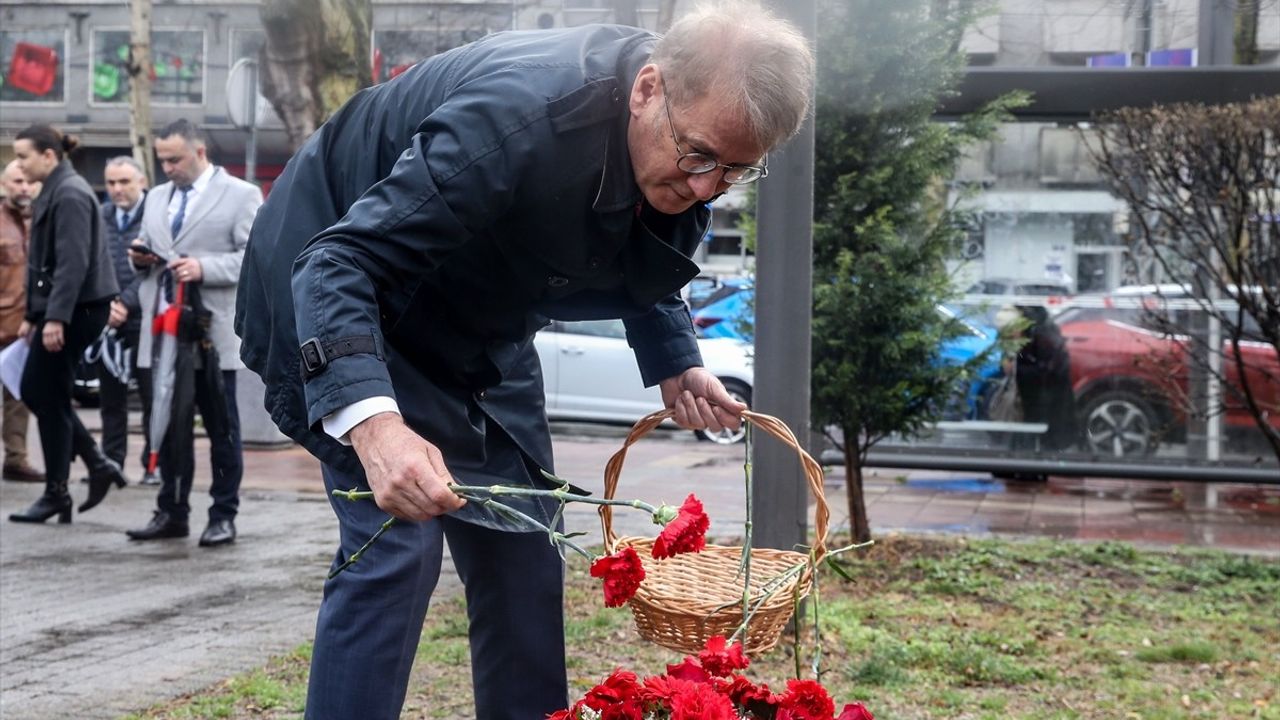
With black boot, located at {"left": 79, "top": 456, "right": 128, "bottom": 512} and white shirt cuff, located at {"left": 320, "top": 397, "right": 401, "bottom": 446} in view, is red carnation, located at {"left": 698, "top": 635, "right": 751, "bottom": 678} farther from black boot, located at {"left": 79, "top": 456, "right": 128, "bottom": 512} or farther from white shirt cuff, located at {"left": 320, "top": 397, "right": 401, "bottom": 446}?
black boot, located at {"left": 79, "top": 456, "right": 128, "bottom": 512}

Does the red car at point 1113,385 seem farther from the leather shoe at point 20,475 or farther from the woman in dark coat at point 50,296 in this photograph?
the leather shoe at point 20,475

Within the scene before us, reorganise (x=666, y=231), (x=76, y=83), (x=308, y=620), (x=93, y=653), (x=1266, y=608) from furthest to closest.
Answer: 1. (x=76, y=83)
2. (x=1266, y=608)
3. (x=308, y=620)
4. (x=93, y=653)
5. (x=666, y=231)

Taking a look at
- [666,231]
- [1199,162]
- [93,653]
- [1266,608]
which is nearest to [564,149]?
[666,231]

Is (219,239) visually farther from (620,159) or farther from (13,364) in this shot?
(620,159)

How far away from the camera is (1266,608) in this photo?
19.6 feet

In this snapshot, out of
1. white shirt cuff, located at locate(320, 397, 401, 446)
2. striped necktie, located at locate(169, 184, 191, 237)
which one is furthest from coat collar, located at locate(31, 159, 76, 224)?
white shirt cuff, located at locate(320, 397, 401, 446)

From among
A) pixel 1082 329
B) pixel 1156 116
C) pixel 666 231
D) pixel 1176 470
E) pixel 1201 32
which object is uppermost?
pixel 1201 32

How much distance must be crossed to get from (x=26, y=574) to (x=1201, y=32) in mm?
8207

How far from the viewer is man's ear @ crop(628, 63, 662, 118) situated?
2361 millimetres

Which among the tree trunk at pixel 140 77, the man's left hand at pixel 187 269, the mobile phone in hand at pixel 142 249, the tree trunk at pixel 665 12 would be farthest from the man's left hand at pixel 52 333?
the tree trunk at pixel 140 77

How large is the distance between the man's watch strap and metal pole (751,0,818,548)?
299 centimetres

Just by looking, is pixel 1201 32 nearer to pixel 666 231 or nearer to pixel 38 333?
pixel 38 333

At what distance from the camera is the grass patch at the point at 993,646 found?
4312mm

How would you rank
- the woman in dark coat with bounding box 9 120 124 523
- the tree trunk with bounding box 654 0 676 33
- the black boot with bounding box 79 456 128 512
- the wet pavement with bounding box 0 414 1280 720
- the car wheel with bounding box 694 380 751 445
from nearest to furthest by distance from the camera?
A: the wet pavement with bounding box 0 414 1280 720 → the tree trunk with bounding box 654 0 676 33 → the woman in dark coat with bounding box 9 120 124 523 → the black boot with bounding box 79 456 128 512 → the car wheel with bounding box 694 380 751 445
